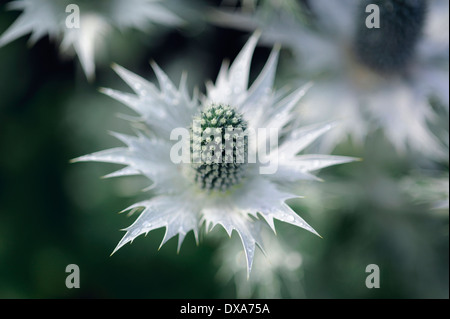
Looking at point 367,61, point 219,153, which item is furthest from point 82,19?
point 367,61

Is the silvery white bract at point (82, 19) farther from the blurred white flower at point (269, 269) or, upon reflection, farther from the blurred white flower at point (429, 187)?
the blurred white flower at point (429, 187)

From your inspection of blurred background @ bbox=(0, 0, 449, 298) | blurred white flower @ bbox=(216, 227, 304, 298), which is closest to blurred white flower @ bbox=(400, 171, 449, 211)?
blurred background @ bbox=(0, 0, 449, 298)

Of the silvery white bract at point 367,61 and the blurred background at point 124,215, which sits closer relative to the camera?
the silvery white bract at point 367,61

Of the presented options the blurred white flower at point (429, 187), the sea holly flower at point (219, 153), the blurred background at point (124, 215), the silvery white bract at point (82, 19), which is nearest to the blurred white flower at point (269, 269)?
the blurred background at point (124, 215)

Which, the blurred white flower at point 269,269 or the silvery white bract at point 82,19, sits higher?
the silvery white bract at point 82,19

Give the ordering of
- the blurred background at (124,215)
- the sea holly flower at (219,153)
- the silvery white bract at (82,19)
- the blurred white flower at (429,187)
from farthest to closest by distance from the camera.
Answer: the blurred background at (124,215) → the blurred white flower at (429,187) → the silvery white bract at (82,19) → the sea holly flower at (219,153)

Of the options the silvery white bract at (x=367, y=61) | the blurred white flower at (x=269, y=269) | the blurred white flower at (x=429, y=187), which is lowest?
the blurred white flower at (x=269, y=269)
